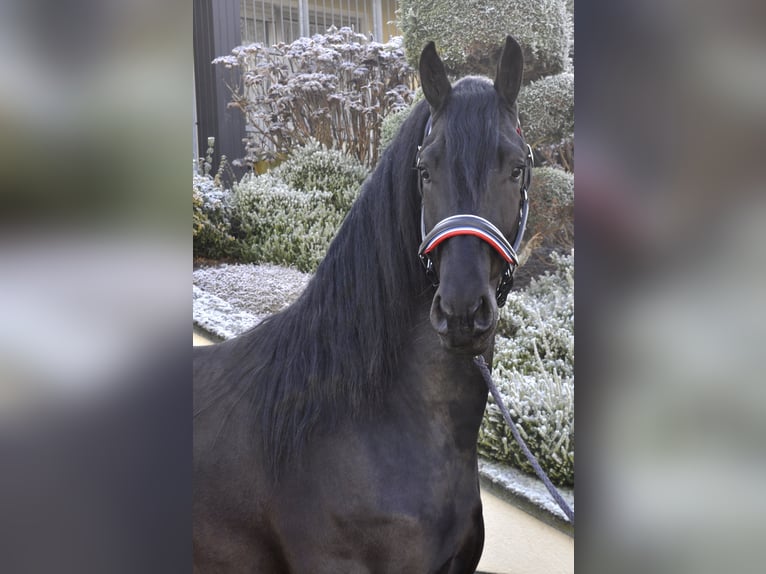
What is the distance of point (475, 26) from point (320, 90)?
1.29m

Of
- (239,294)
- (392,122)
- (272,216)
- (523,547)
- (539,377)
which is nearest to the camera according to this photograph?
(523,547)

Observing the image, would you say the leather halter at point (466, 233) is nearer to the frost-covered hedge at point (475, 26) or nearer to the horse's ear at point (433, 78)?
the horse's ear at point (433, 78)

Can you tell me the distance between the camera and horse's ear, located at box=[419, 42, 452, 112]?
60.4 inches

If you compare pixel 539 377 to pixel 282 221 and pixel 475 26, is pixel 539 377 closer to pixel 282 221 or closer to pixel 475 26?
pixel 282 221

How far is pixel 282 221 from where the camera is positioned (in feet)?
14.9

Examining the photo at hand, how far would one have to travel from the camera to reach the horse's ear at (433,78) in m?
1.53

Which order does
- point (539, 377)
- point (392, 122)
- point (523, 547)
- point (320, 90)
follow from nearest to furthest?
point (523, 547)
point (539, 377)
point (392, 122)
point (320, 90)

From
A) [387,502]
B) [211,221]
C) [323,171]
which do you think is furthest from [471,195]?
[323,171]

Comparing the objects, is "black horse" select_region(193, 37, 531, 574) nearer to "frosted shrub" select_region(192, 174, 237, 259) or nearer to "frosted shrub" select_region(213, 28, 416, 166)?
"frosted shrub" select_region(192, 174, 237, 259)

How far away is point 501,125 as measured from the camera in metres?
1.52

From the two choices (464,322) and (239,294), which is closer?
(464,322)
